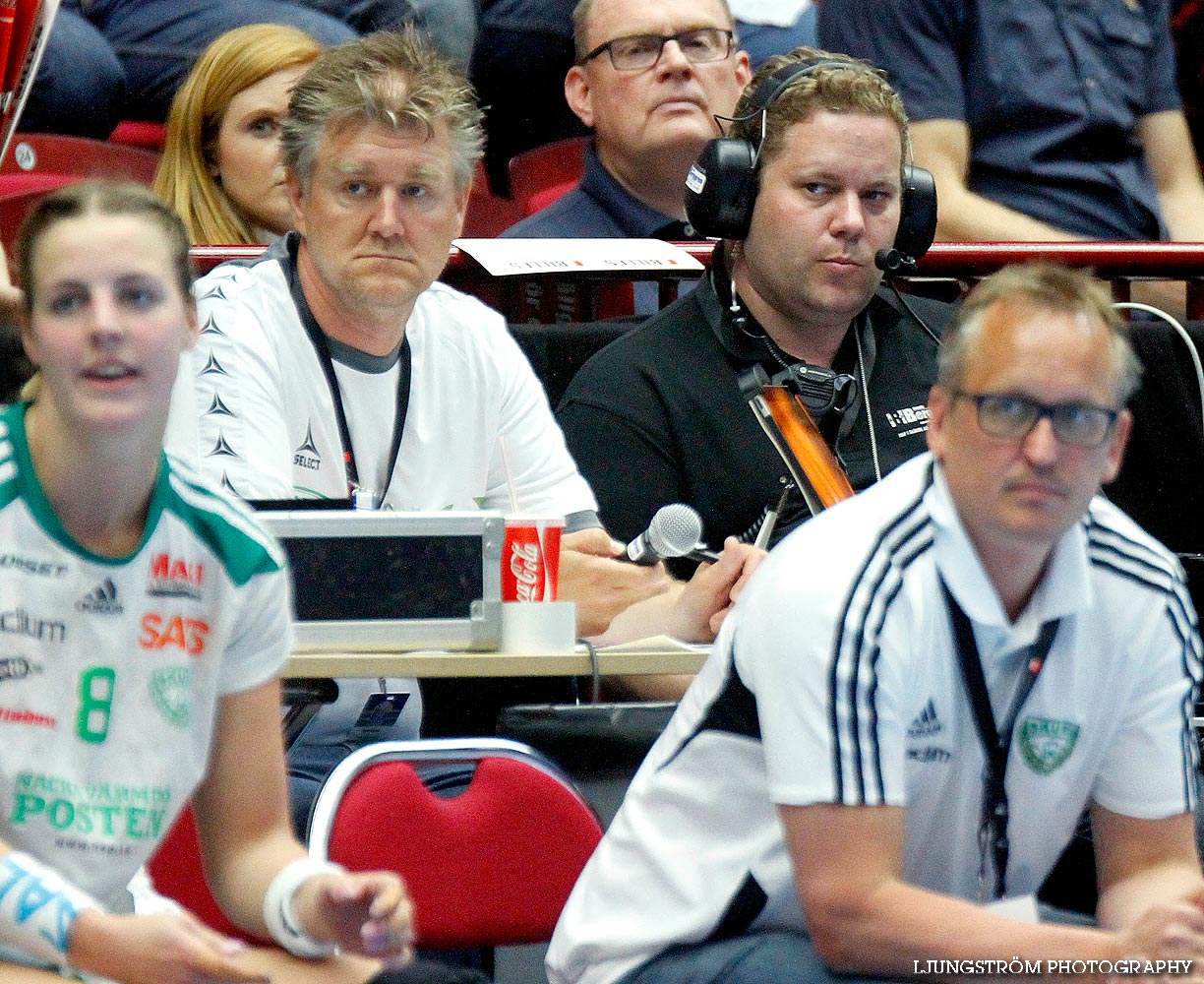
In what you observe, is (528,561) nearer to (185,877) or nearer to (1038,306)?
(185,877)

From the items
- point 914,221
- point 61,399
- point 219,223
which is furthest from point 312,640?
point 219,223

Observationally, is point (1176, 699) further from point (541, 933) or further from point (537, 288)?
point (537, 288)

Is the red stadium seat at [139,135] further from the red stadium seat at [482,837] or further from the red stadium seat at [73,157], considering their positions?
the red stadium seat at [482,837]

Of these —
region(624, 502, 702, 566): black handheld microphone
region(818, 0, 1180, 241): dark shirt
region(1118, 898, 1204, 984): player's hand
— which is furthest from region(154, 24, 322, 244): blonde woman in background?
region(1118, 898, 1204, 984): player's hand

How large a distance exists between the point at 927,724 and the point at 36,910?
86cm

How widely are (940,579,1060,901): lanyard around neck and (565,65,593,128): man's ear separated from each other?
8.37 feet

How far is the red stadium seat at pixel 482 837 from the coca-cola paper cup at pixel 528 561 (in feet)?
0.87

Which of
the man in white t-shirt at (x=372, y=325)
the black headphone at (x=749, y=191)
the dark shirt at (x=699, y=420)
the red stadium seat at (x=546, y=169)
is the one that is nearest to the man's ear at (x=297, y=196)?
the man in white t-shirt at (x=372, y=325)

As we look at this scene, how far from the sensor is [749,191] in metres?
3.20

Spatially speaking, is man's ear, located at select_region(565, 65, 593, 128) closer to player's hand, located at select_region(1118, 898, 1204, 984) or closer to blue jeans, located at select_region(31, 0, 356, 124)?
blue jeans, located at select_region(31, 0, 356, 124)

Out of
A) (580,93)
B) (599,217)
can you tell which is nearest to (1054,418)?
(599,217)

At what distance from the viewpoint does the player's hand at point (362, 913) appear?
5.27 feet

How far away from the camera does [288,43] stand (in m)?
3.83

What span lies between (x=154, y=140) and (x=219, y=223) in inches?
26.4
